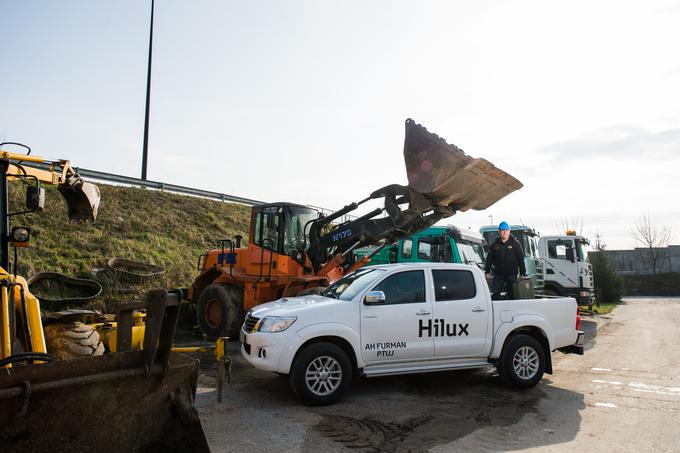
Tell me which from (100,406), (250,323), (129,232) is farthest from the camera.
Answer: (129,232)

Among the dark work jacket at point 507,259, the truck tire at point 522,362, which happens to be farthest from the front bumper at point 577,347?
the dark work jacket at point 507,259

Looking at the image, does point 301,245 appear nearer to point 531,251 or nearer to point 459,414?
point 459,414

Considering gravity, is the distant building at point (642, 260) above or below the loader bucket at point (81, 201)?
above

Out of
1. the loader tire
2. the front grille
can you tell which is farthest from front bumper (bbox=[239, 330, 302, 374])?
the loader tire

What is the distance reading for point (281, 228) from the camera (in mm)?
11234

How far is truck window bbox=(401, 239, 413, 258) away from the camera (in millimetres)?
12031

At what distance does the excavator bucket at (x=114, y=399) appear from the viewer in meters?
2.83

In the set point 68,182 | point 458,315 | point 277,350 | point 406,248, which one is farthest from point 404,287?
point 406,248

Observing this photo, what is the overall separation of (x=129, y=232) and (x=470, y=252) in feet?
39.1

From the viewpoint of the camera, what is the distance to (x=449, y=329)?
692 cm

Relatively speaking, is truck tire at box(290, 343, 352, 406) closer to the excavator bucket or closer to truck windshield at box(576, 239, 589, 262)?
the excavator bucket

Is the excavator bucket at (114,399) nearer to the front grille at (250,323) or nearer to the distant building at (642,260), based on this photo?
the front grille at (250,323)

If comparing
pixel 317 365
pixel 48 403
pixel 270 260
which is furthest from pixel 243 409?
pixel 270 260

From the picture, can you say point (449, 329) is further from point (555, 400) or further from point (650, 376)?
point (650, 376)
